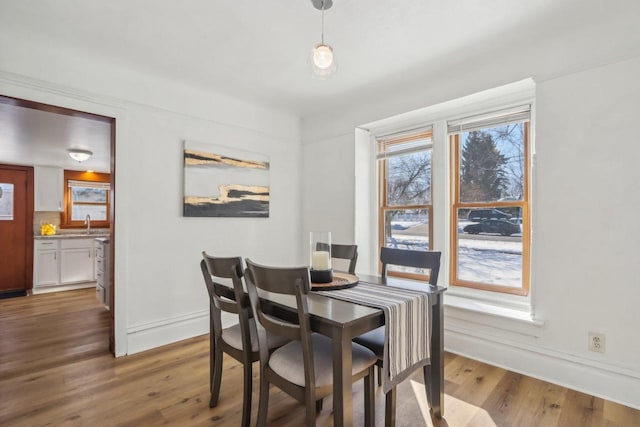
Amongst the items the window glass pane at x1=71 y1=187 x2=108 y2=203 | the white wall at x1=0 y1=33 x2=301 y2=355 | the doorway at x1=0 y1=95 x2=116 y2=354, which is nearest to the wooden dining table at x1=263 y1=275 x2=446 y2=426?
the white wall at x1=0 y1=33 x2=301 y2=355

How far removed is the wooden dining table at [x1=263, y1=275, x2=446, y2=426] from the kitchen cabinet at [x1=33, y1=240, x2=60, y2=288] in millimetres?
5513

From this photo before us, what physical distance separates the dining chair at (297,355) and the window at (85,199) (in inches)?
250

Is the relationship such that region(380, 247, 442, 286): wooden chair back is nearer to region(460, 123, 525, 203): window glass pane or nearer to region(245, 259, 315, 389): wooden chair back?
region(245, 259, 315, 389): wooden chair back

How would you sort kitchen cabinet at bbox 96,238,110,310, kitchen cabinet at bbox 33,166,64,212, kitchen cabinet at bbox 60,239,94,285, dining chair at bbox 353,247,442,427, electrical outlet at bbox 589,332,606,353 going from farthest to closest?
kitchen cabinet at bbox 33,166,64,212 < kitchen cabinet at bbox 60,239,94,285 < kitchen cabinet at bbox 96,238,110,310 < electrical outlet at bbox 589,332,606,353 < dining chair at bbox 353,247,442,427

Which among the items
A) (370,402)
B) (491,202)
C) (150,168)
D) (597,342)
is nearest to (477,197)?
(491,202)

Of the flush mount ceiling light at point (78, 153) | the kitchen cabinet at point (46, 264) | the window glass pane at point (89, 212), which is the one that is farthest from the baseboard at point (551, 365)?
the window glass pane at point (89, 212)

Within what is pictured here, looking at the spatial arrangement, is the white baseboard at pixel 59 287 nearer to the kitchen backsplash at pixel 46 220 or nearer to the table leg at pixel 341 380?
the kitchen backsplash at pixel 46 220

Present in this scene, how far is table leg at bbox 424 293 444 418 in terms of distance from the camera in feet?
6.34

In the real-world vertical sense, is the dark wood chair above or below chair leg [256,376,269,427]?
above

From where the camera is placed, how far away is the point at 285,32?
2.33m

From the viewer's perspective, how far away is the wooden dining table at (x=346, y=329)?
137cm

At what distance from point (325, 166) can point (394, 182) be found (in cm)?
87

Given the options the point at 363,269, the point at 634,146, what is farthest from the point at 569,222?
the point at 363,269

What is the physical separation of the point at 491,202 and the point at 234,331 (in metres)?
2.38
